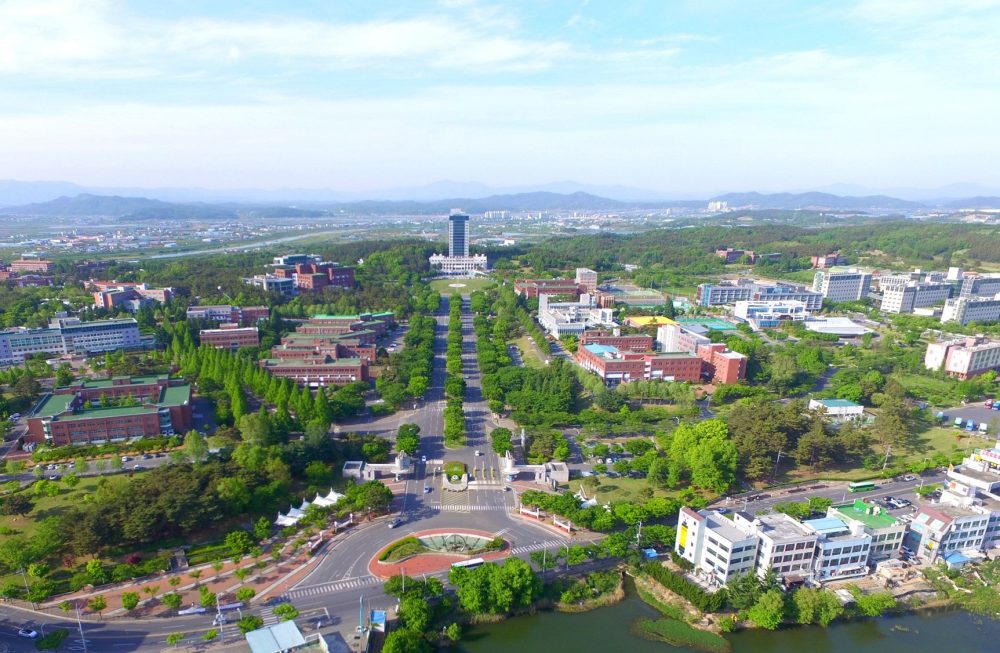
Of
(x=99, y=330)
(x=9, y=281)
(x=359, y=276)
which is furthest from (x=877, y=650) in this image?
(x=9, y=281)

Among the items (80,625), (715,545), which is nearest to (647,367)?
(715,545)

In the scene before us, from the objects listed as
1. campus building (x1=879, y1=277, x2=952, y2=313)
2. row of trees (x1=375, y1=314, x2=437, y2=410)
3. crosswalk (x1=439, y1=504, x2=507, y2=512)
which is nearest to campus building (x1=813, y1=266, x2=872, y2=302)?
campus building (x1=879, y1=277, x2=952, y2=313)

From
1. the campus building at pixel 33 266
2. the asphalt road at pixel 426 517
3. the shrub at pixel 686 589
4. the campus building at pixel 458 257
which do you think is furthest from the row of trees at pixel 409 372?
the campus building at pixel 33 266

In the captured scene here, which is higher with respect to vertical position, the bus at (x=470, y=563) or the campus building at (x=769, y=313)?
the campus building at (x=769, y=313)

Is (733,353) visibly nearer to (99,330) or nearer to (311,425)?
(311,425)

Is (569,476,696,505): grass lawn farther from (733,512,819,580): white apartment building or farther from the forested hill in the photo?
the forested hill

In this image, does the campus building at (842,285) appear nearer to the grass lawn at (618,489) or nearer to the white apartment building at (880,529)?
the white apartment building at (880,529)
